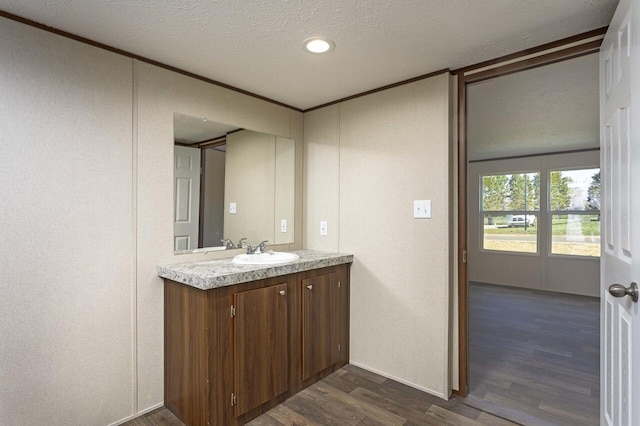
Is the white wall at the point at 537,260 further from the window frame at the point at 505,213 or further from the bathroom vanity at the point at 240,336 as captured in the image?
the bathroom vanity at the point at 240,336

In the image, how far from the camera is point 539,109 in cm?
326

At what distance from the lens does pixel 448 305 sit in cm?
226

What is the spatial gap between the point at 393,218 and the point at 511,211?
14.6 ft

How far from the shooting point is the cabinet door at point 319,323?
2.38m

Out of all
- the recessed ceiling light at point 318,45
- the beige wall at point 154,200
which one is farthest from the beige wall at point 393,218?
the beige wall at point 154,200

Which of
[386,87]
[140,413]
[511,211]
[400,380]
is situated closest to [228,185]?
[386,87]

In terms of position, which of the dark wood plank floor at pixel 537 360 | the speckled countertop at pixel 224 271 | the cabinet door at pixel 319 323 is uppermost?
the speckled countertop at pixel 224 271

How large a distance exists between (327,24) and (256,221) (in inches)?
61.8

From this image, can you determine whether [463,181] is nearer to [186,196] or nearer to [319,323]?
[319,323]

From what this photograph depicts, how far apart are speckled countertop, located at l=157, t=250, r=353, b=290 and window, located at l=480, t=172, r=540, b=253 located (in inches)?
187

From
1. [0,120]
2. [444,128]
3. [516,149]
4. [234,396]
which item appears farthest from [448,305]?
[516,149]

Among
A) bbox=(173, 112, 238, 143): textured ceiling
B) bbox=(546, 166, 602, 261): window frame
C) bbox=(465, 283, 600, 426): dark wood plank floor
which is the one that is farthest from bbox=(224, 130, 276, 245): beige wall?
bbox=(546, 166, 602, 261): window frame

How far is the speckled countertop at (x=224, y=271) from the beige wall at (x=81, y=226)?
18 cm

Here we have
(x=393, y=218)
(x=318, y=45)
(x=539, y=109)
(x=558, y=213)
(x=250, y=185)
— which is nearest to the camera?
(x=318, y=45)
